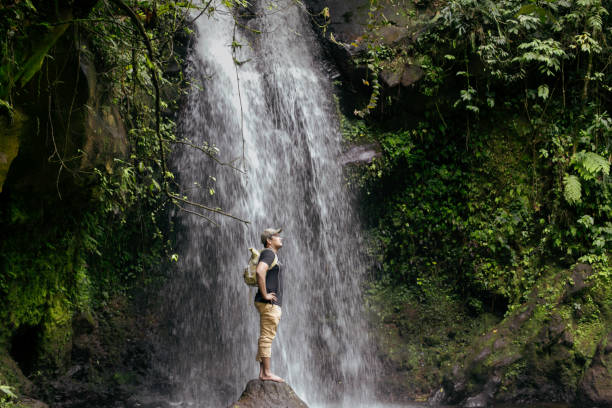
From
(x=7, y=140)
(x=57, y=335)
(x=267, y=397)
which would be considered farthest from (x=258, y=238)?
(x=7, y=140)

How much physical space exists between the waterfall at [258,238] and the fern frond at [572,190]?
143 inches

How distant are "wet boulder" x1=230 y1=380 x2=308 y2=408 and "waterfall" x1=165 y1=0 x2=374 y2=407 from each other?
3.15m

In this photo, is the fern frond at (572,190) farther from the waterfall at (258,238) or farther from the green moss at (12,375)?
the green moss at (12,375)

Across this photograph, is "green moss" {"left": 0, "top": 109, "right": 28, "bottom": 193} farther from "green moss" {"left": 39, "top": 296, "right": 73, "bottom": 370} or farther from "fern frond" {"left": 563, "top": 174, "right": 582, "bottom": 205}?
"fern frond" {"left": 563, "top": 174, "right": 582, "bottom": 205}

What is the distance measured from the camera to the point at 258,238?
29.1 feet

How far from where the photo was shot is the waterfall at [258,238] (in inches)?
333

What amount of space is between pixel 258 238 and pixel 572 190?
205 inches

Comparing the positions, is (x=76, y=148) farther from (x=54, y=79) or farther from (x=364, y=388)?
(x=364, y=388)

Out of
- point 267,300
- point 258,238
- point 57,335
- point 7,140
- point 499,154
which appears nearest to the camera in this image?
point 7,140

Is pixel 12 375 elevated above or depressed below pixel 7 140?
below

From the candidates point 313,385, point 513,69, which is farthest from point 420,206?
point 313,385

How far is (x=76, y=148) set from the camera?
18.7ft

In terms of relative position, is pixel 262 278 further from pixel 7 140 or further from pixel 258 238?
pixel 258 238

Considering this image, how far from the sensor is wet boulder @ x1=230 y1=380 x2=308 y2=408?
4.88 meters
